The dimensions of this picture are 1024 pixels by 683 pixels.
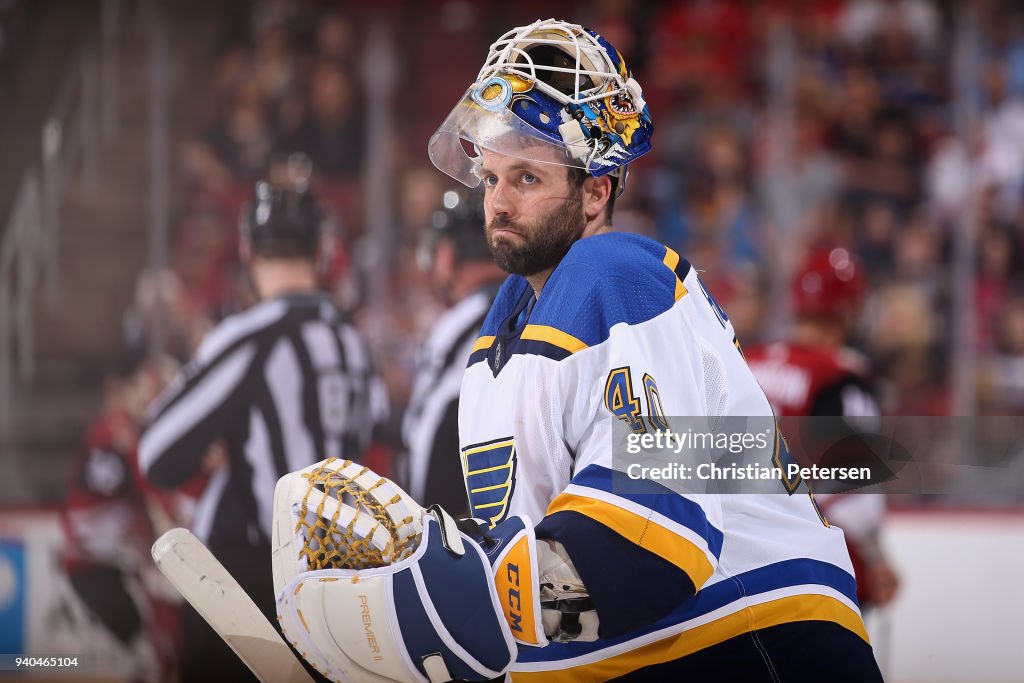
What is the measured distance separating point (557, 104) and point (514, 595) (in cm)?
64

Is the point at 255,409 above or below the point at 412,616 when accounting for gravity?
below

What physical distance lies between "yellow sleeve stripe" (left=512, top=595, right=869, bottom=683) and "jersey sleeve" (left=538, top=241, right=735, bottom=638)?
0.17 m

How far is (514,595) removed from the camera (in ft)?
4.41

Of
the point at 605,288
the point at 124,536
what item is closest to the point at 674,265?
the point at 605,288

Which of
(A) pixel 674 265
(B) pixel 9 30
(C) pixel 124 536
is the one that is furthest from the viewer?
(B) pixel 9 30

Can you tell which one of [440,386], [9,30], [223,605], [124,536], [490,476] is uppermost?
[9,30]

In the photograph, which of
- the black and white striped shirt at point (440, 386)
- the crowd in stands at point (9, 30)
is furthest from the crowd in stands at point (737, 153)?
the black and white striped shirt at point (440, 386)

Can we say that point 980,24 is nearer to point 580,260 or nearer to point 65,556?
point 65,556

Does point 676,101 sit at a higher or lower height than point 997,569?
higher

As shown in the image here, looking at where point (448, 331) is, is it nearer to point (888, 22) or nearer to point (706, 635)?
point (706, 635)

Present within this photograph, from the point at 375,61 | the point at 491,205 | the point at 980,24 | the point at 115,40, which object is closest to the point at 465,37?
the point at 375,61

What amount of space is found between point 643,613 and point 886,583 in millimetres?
3169

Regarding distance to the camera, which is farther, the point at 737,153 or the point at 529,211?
the point at 737,153

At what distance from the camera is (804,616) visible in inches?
62.1
